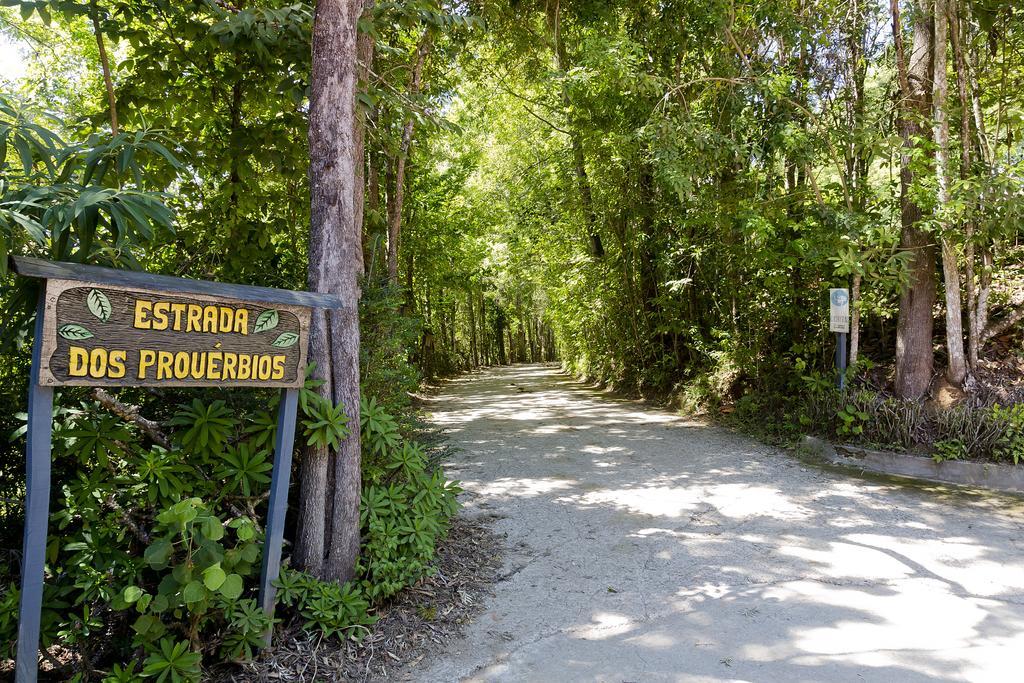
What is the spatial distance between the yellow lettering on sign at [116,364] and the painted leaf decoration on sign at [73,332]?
13 centimetres

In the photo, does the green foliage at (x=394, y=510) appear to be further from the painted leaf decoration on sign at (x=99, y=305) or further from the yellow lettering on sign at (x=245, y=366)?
the painted leaf decoration on sign at (x=99, y=305)

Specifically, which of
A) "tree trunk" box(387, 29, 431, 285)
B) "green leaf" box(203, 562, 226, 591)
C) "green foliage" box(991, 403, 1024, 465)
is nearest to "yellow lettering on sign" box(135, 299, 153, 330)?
"green leaf" box(203, 562, 226, 591)

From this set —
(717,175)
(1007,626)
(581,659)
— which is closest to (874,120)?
(717,175)

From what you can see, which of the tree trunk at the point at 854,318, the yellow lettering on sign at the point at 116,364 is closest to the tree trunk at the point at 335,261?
the yellow lettering on sign at the point at 116,364

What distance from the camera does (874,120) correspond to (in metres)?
8.05

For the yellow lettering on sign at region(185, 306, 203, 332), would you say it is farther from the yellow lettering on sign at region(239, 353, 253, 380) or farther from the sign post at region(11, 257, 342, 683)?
the yellow lettering on sign at region(239, 353, 253, 380)

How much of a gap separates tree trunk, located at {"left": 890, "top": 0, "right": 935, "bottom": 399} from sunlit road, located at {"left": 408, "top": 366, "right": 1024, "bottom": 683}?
7.02 feet

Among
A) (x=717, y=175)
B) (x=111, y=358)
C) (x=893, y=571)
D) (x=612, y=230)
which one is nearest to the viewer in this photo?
(x=111, y=358)

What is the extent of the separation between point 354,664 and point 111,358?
78.3 inches

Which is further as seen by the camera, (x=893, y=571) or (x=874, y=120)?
(x=874, y=120)

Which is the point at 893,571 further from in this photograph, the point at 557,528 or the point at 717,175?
the point at 717,175

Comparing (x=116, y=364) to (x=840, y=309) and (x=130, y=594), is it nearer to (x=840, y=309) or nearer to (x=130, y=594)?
(x=130, y=594)

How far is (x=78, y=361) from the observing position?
2.62 m

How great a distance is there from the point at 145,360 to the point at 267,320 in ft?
2.04
